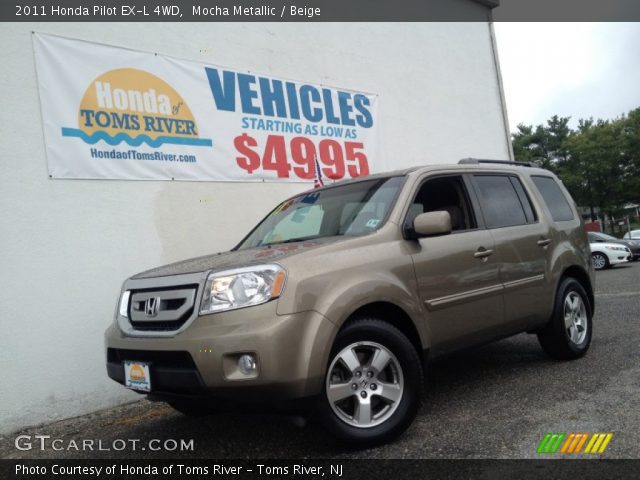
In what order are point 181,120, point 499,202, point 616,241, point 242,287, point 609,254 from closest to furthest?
point 242,287 < point 499,202 < point 181,120 < point 609,254 < point 616,241

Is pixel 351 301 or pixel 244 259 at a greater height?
pixel 244 259

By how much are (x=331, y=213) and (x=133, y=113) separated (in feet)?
9.17

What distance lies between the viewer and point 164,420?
14.3 feet

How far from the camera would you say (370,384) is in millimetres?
3131

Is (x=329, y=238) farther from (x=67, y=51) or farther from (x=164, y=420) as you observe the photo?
(x=67, y=51)

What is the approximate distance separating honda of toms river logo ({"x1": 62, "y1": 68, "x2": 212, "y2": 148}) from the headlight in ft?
10.3

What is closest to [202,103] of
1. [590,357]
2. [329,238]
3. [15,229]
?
[15,229]

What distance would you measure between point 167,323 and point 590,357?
3.76 metres

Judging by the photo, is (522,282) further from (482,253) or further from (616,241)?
(616,241)

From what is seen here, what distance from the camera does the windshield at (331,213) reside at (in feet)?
12.0

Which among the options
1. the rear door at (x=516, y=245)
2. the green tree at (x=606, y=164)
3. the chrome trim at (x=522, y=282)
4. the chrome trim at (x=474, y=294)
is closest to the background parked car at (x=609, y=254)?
the rear door at (x=516, y=245)

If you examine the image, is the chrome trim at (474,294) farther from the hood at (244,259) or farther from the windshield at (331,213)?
the hood at (244,259)

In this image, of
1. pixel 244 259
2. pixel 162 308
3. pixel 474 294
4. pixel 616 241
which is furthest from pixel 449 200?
pixel 616 241

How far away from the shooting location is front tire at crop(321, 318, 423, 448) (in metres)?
2.99
